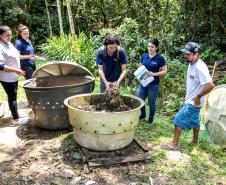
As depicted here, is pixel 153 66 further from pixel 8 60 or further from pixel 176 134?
pixel 8 60

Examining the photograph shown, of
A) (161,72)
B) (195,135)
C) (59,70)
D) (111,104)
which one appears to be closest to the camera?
(111,104)

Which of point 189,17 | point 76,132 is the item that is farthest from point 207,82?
point 189,17

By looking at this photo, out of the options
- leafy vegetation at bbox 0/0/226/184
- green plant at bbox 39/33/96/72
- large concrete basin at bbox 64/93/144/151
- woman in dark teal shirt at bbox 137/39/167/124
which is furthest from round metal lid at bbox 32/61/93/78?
green plant at bbox 39/33/96/72

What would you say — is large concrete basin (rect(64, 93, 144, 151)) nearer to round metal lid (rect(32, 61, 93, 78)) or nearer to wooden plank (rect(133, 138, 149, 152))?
wooden plank (rect(133, 138, 149, 152))

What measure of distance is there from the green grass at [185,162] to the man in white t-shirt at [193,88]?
0.94 ft

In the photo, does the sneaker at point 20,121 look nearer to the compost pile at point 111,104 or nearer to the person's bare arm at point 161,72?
the compost pile at point 111,104

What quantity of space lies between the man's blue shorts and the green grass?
1.31 feet

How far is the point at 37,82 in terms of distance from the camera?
6.28 meters

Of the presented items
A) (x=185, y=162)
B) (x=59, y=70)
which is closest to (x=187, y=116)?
(x=185, y=162)

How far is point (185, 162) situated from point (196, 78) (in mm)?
1170

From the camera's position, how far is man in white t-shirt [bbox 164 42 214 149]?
4.72 metres

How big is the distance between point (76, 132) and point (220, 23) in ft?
28.0

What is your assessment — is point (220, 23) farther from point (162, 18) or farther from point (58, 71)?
point (58, 71)

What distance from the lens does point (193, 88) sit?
195 inches
